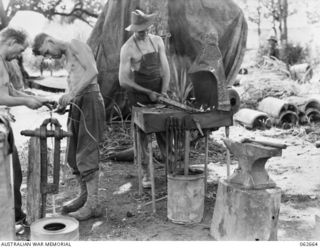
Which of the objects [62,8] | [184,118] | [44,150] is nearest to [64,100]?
[44,150]

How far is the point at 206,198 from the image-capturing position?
5.51m

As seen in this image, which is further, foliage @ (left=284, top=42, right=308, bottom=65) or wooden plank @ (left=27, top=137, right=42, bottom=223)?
foliage @ (left=284, top=42, right=308, bottom=65)

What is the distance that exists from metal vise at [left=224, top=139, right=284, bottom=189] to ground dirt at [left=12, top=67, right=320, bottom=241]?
0.60 meters

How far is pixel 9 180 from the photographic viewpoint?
3.83 metres

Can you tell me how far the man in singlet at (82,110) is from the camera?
459cm

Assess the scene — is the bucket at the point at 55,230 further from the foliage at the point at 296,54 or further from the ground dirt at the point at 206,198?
the foliage at the point at 296,54

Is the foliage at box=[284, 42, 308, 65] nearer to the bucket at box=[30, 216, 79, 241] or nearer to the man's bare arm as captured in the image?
the man's bare arm

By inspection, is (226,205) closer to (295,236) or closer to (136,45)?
(295,236)

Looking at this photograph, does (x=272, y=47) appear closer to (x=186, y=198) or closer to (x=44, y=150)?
(x=186, y=198)

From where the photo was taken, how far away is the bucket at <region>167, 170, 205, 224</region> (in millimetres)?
4779

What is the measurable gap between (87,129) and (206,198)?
1667 millimetres

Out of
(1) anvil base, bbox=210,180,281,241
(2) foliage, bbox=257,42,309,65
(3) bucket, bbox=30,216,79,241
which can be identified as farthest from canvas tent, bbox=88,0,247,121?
(2) foliage, bbox=257,42,309,65

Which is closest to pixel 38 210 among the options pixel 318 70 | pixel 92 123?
pixel 92 123

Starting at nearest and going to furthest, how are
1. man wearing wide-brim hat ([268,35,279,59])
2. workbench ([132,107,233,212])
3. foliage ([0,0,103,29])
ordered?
workbench ([132,107,233,212])
foliage ([0,0,103,29])
man wearing wide-brim hat ([268,35,279,59])
